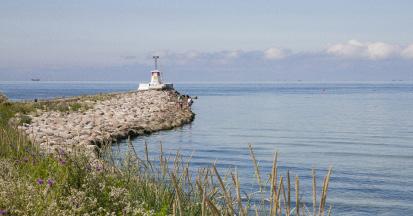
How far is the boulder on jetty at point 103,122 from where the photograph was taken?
2580 centimetres

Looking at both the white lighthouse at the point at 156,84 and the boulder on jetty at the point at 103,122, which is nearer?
the boulder on jetty at the point at 103,122

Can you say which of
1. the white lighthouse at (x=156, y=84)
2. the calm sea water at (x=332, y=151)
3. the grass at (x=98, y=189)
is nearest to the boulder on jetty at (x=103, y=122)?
the calm sea water at (x=332, y=151)

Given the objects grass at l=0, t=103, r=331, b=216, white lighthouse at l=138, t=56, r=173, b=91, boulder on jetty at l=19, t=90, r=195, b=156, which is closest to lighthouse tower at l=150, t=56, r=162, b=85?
white lighthouse at l=138, t=56, r=173, b=91

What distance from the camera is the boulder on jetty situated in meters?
25.8

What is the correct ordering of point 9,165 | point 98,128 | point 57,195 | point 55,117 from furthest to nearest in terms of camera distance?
point 55,117
point 98,128
point 9,165
point 57,195

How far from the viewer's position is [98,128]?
30.9 meters

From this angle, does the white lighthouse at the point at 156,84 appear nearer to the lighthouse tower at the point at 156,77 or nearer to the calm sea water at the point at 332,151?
the lighthouse tower at the point at 156,77

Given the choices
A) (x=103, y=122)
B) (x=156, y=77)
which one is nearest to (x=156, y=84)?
(x=156, y=77)

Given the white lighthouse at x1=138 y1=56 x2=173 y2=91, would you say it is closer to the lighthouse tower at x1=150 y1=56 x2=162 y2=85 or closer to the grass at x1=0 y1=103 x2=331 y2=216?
the lighthouse tower at x1=150 y1=56 x2=162 y2=85

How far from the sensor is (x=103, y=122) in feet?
112

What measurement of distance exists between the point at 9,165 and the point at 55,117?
83.4 feet

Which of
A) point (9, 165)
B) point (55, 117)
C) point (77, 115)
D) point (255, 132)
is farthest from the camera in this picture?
point (255, 132)

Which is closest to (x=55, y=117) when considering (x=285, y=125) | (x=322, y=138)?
(x=322, y=138)

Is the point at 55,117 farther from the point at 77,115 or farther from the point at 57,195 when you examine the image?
the point at 57,195
